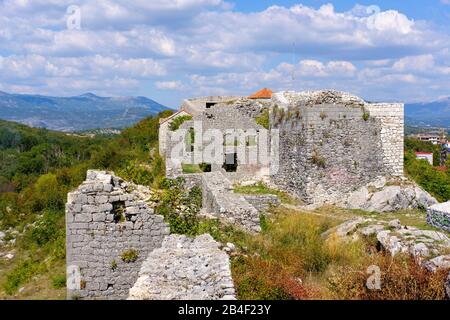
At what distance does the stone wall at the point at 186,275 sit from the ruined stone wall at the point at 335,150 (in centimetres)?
904

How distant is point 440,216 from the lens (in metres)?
11.1

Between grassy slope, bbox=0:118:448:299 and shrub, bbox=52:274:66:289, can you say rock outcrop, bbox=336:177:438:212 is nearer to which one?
grassy slope, bbox=0:118:448:299

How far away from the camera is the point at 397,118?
1719 centimetres

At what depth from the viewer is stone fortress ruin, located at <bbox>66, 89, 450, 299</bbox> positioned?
7.48 m

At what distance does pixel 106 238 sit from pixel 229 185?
5839 millimetres

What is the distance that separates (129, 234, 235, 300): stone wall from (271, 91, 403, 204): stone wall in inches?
357

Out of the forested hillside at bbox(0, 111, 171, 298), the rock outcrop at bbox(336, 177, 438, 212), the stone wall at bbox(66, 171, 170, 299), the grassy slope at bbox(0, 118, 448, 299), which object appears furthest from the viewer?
the rock outcrop at bbox(336, 177, 438, 212)

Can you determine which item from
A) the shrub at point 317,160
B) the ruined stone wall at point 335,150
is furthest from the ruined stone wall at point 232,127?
the shrub at point 317,160

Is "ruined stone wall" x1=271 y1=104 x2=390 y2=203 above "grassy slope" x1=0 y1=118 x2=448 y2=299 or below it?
above

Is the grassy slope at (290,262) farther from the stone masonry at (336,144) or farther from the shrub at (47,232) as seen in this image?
the shrub at (47,232)

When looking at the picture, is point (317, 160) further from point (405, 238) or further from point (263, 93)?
point (263, 93)

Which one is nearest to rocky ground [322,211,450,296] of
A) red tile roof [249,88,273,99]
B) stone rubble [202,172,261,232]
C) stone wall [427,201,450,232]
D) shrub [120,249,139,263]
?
stone wall [427,201,450,232]

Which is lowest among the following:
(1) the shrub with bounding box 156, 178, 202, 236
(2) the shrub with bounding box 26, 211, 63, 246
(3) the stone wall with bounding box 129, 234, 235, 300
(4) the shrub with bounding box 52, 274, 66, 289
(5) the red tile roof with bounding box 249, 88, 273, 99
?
(2) the shrub with bounding box 26, 211, 63, 246
